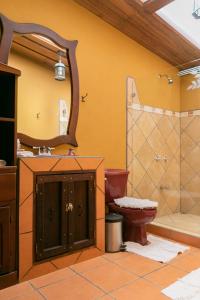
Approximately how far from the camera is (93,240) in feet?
6.80

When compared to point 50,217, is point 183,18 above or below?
above

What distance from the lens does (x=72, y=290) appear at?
1.57 metres

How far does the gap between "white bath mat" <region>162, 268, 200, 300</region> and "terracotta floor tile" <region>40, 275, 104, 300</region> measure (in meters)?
0.44

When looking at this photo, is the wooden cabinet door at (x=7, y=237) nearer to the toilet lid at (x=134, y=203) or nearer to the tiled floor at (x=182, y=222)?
the toilet lid at (x=134, y=203)

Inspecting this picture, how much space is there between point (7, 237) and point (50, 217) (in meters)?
0.34

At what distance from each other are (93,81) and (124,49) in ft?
2.30

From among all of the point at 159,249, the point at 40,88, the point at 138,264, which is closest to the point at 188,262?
the point at 159,249

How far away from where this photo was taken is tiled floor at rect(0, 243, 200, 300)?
4.97 feet

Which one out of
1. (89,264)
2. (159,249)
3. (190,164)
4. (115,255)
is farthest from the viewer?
(190,164)

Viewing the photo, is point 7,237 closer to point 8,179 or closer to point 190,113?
point 8,179

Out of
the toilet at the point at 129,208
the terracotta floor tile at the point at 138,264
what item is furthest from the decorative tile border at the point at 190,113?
the terracotta floor tile at the point at 138,264

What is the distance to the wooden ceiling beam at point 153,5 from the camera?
7.85 feet

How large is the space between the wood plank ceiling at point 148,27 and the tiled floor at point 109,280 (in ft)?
7.99

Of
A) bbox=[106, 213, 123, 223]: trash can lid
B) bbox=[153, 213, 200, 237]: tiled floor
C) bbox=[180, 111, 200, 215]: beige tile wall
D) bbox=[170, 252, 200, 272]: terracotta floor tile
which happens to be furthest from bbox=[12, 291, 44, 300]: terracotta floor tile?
bbox=[180, 111, 200, 215]: beige tile wall
